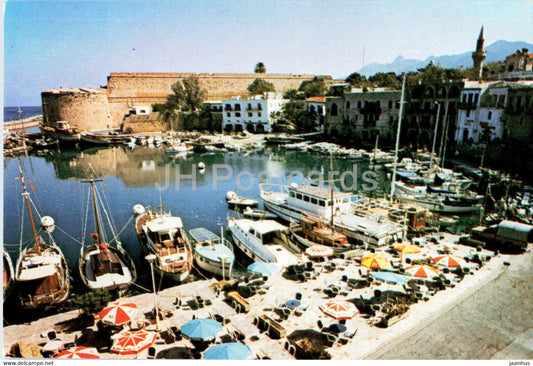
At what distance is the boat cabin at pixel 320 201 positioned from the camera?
1930cm

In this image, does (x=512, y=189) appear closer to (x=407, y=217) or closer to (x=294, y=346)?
(x=407, y=217)

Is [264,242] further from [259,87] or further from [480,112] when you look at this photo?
[259,87]

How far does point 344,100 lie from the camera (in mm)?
53281

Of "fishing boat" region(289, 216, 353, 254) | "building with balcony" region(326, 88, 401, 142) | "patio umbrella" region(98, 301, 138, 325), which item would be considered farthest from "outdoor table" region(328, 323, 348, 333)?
"building with balcony" region(326, 88, 401, 142)

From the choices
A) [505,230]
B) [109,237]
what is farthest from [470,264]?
[109,237]

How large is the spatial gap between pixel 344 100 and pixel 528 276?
4389 centimetres

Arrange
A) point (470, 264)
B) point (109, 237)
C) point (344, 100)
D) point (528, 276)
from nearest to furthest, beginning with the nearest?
point (528, 276), point (470, 264), point (109, 237), point (344, 100)

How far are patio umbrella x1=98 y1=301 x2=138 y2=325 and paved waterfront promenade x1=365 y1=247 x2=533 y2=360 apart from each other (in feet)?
22.5

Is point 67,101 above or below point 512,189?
above

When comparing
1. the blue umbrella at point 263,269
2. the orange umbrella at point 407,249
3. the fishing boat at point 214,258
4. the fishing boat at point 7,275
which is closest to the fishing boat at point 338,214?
the orange umbrella at point 407,249

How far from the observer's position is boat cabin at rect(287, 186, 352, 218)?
19.3 m

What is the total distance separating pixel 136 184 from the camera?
33531mm

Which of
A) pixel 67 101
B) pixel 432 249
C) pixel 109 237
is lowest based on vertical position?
pixel 109 237

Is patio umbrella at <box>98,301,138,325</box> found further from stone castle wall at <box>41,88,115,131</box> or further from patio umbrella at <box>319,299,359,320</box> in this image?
stone castle wall at <box>41,88,115,131</box>
